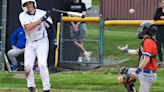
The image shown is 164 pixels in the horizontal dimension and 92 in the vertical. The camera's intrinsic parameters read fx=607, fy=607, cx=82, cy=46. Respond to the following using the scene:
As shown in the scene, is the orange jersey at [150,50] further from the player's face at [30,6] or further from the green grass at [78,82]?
the green grass at [78,82]

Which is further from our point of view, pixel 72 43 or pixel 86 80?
pixel 72 43

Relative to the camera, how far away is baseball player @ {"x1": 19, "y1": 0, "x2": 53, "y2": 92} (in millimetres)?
11024

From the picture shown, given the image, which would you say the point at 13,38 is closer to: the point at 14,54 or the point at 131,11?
the point at 14,54

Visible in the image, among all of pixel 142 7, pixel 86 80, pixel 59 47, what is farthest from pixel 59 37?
pixel 142 7

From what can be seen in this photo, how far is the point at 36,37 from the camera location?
1117 cm

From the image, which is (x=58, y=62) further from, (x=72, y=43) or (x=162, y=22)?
(x=162, y=22)

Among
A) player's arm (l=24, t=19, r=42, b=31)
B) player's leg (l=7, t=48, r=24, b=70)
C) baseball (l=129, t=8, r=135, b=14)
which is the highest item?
player's arm (l=24, t=19, r=42, b=31)

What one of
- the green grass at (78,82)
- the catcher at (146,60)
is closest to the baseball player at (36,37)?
the green grass at (78,82)

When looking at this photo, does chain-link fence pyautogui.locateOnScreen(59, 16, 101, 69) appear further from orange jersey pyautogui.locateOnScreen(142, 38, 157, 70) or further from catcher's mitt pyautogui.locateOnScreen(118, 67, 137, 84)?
orange jersey pyautogui.locateOnScreen(142, 38, 157, 70)

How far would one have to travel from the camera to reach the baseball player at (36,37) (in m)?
11.0

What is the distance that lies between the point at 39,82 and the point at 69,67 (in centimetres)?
252

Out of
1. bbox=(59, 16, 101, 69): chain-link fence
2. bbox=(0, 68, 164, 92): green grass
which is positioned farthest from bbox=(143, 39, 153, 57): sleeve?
bbox=(59, 16, 101, 69): chain-link fence

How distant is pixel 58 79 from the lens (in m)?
14.1

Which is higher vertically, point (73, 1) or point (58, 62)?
point (73, 1)
